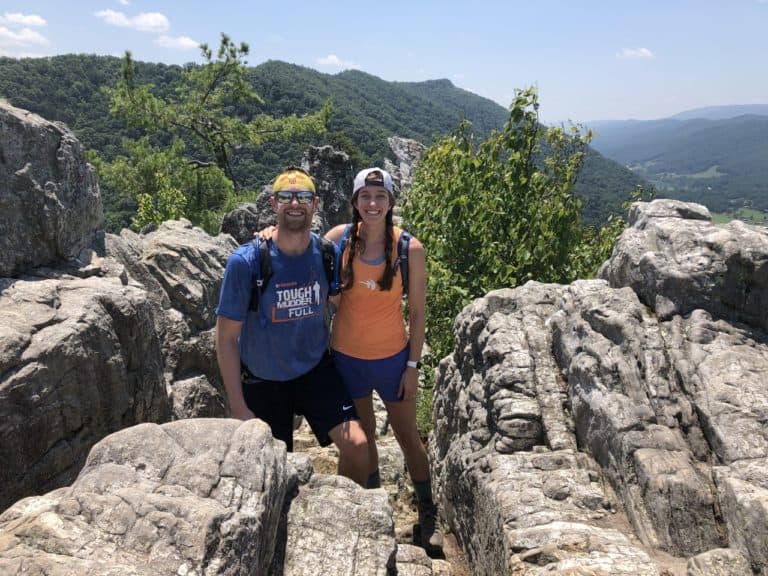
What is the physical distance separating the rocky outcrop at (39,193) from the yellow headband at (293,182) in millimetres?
3823

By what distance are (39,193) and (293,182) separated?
4028 millimetres

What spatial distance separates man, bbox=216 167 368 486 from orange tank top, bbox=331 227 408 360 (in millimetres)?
439

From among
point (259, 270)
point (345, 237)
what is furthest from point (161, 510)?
point (345, 237)

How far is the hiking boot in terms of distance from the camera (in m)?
7.12

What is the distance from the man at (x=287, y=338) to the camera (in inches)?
221

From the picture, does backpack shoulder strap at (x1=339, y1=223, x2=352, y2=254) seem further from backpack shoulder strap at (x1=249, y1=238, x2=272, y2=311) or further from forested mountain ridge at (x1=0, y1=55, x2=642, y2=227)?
forested mountain ridge at (x1=0, y1=55, x2=642, y2=227)

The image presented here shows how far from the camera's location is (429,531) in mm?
7203

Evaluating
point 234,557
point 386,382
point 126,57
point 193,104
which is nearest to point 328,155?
point 193,104

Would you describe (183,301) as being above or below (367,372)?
below

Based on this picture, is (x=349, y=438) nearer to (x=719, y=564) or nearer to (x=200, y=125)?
(x=719, y=564)

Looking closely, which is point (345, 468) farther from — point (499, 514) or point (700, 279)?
point (700, 279)

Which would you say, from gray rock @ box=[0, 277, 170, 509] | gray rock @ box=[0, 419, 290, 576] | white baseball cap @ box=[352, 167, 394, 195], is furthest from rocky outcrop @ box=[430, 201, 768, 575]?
gray rock @ box=[0, 277, 170, 509]

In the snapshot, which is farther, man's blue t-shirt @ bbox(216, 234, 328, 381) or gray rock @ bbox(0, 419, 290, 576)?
man's blue t-shirt @ bbox(216, 234, 328, 381)

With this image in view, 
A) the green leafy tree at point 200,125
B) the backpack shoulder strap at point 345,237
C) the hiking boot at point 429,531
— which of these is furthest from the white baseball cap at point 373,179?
the green leafy tree at point 200,125
